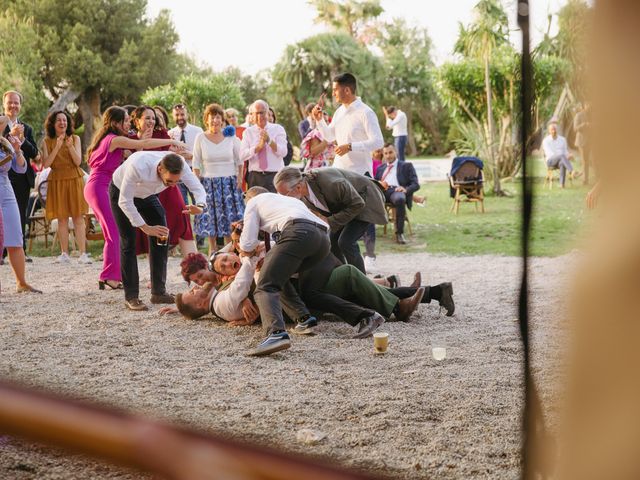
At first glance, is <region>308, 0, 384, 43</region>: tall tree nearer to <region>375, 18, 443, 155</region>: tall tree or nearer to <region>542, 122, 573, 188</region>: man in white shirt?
<region>375, 18, 443, 155</region>: tall tree

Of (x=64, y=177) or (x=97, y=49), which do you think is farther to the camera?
(x=97, y=49)

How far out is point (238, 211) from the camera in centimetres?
913

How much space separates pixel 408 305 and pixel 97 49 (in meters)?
27.8

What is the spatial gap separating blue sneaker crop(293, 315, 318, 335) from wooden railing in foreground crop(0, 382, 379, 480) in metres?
4.97

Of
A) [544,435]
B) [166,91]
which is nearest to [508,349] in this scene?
[544,435]

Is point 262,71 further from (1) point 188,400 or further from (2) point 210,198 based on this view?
(1) point 188,400

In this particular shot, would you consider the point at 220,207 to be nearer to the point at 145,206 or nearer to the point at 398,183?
the point at 145,206

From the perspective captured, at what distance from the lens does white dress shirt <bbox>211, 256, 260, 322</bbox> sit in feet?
18.7

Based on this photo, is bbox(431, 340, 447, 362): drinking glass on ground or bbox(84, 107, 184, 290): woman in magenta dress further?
bbox(84, 107, 184, 290): woman in magenta dress

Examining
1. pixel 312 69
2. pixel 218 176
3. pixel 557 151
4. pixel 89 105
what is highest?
pixel 312 69

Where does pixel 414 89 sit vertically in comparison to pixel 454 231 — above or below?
above

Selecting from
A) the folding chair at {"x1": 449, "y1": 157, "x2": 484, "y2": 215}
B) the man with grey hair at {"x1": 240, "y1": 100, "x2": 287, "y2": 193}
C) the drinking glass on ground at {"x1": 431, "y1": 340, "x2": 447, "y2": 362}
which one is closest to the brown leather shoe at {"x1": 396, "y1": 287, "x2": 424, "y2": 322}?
the drinking glass on ground at {"x1": 431, "y1": 340, "x2": 447, "y2": 362}

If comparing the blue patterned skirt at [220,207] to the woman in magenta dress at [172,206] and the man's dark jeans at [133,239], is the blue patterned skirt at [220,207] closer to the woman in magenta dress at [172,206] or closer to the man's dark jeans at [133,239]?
the woman in magenta dress at [172,206]

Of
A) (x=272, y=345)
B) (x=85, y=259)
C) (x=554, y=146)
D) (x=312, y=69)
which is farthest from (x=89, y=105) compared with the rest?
(x=554, y=146)
